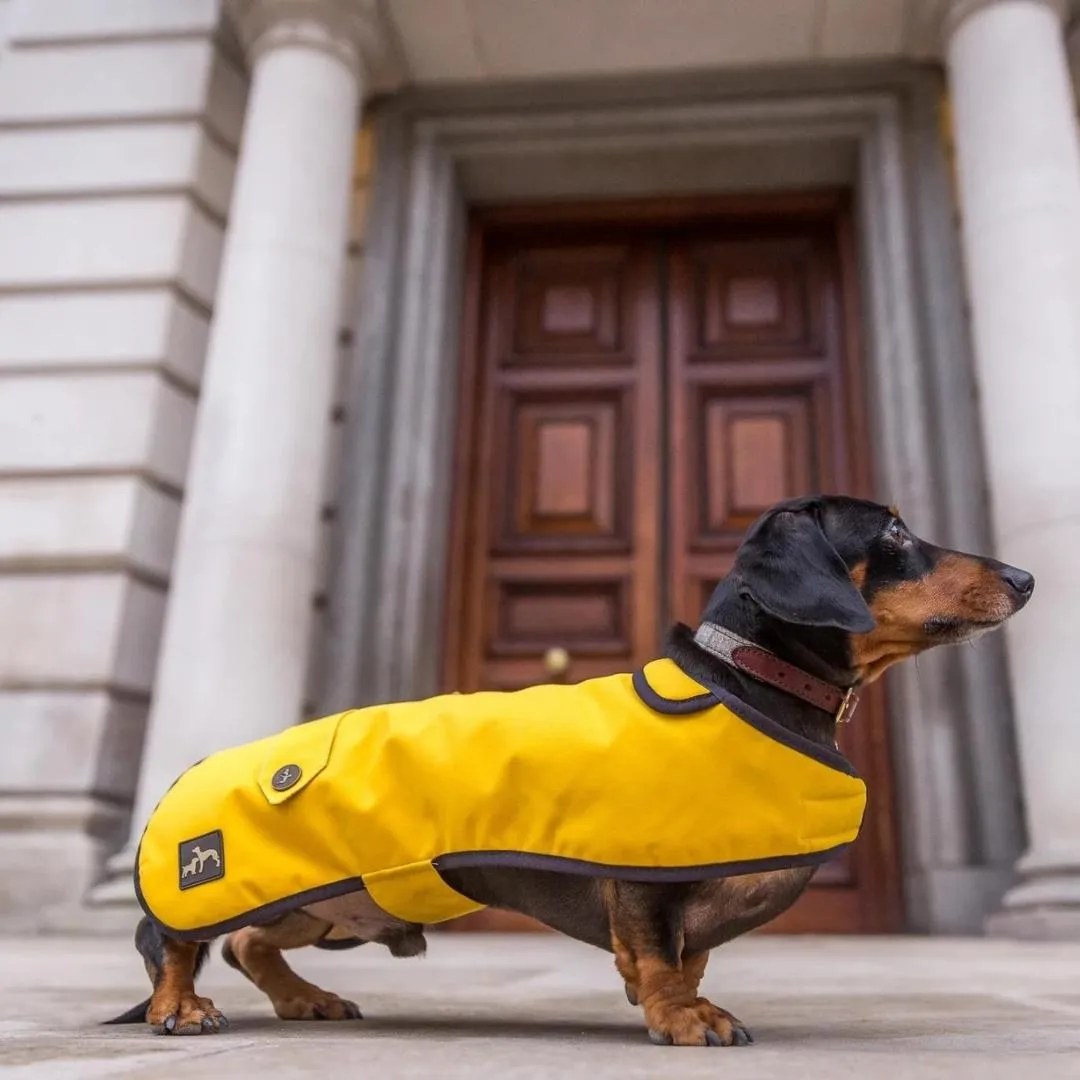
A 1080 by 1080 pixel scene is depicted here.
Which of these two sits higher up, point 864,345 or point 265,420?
point 864,345

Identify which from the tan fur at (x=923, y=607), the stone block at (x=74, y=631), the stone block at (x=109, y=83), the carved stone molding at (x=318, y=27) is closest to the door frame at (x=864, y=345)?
the carved stone molding at (x=318, y=27)

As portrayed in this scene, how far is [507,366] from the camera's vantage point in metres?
6.20

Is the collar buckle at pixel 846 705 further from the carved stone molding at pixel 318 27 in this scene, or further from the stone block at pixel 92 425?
the carved stone molding at pixel 318 27

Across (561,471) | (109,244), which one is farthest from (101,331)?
(561,471)

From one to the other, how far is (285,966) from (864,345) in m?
4.80

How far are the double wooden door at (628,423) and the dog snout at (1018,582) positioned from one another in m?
3.57

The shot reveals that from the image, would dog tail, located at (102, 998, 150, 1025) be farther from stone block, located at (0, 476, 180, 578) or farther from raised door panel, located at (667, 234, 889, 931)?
raised door panel, located at (667, 234, 889, 931)

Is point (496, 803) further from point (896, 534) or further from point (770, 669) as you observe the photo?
point (896, 534)

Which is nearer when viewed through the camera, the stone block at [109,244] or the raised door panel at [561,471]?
the stone block at [109,244]

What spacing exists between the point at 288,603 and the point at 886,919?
3.08 meters

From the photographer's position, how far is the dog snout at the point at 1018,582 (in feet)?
5.89

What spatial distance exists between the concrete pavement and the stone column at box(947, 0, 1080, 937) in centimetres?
68

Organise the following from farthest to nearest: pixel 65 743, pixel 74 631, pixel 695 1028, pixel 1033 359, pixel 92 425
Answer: pixel 92 425 → pixel 74 631 → pixel 65 743 → pixel 1033 359 → pixel 695 1028

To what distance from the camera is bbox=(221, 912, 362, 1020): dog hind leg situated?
6.21 feet
